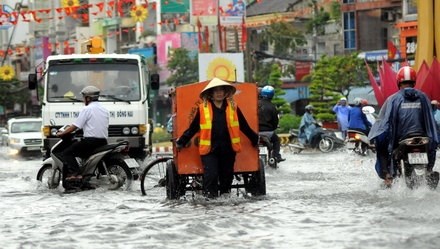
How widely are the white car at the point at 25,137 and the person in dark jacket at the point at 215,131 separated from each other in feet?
71.1

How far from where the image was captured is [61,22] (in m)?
88.2

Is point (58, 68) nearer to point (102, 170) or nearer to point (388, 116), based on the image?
point (102, 170)

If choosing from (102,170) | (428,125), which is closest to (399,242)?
(428,125)

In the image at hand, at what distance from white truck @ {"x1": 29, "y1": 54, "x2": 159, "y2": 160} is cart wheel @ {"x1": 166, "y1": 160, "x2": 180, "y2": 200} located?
6362 mm

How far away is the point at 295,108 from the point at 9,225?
51766 millimetres

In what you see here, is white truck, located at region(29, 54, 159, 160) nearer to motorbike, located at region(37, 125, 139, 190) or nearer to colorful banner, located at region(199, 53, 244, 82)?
motorbike, located at region(37, 125, 139, 190)

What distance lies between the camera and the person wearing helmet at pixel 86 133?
15.5m

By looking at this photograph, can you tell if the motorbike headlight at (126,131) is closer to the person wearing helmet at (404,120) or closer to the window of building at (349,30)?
the person wearing helmet at (404,120)

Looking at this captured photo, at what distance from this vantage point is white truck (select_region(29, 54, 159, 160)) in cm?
1933

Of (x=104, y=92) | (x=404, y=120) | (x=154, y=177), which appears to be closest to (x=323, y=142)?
(x=104, y=92)

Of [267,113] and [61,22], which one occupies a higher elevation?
[61,22]

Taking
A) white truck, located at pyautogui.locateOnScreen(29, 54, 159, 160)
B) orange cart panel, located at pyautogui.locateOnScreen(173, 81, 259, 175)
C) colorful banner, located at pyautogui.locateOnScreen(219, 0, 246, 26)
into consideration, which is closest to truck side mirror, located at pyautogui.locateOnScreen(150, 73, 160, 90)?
white truck, located at pyautogui.locateOnScreen(29, 54, 159, 160)

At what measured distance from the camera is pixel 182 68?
64.6 m

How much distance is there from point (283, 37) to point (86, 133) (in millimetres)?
44042
